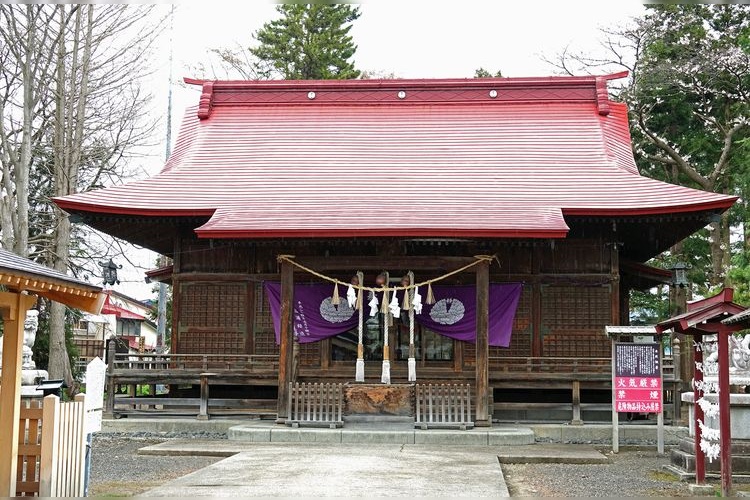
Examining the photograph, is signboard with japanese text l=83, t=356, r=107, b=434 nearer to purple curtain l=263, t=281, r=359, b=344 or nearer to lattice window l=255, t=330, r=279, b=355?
purple curtain l=263, t=281, r=359, b=344

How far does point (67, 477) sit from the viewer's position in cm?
860

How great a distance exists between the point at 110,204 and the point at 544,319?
28.3ft

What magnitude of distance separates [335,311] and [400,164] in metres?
3.84

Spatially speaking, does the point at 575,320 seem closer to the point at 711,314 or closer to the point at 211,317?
the point at 211,317

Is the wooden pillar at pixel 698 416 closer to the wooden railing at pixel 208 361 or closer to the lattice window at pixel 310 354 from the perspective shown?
the lattice window at pixel 310 354

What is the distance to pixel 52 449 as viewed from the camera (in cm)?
824

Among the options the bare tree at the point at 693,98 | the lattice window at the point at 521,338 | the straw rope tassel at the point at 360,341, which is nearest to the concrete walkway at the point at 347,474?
the straw rope tassel at the point at 360,341

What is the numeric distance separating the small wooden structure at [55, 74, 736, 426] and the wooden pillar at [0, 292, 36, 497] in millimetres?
6667

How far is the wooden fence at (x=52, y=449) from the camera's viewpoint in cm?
822

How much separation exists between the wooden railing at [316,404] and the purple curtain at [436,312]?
1812 millimetres

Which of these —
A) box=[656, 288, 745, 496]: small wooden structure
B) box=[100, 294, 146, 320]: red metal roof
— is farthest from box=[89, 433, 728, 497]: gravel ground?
box=[100, 294, 146, 320]: red metal roof

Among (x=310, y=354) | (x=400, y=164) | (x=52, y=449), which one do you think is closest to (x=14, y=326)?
(x=52, y=449)

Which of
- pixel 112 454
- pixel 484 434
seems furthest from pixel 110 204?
pixel 484 434

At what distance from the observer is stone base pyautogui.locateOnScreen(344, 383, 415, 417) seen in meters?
15.1
